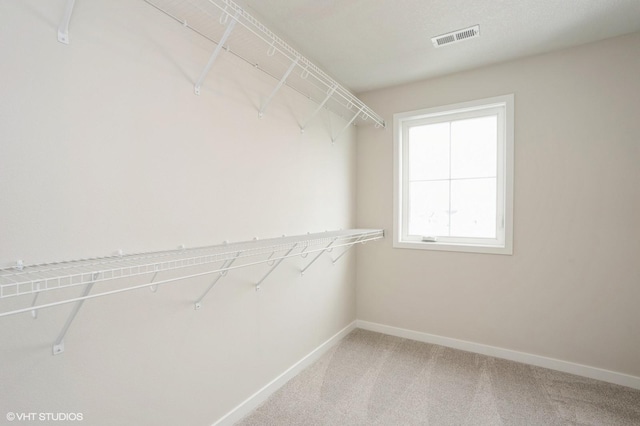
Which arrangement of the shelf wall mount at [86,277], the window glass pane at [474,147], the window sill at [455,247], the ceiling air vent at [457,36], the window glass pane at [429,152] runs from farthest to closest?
the window glass pane at [429,152] < the window glass pane at [474,147] < the window sill at [455,247] < the ceiling air vent at [457,36] < the shelf wall mount at [86,277]

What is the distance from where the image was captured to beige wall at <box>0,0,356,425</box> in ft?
3.12

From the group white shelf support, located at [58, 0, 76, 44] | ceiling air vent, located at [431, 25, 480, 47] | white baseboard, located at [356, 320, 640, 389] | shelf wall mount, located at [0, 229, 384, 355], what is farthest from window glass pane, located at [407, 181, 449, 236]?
white shelf support, located at [58, 0, 76, 44]

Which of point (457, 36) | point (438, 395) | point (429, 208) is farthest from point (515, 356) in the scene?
point (457, 36)

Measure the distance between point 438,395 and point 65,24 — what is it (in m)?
2.56

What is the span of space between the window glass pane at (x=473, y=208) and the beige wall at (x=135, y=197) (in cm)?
157

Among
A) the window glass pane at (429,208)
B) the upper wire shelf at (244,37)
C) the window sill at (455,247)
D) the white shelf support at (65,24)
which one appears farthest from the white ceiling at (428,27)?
the window sill at (455,247)

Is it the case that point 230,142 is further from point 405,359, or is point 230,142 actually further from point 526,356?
point 526,356

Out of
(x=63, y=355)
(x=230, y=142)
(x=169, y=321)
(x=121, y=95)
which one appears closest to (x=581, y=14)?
(x=230, y=142)

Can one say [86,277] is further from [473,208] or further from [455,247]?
[473,208]

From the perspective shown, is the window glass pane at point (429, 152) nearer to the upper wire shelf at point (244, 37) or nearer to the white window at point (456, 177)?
the white window at point (456, 177)

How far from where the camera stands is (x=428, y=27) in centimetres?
188

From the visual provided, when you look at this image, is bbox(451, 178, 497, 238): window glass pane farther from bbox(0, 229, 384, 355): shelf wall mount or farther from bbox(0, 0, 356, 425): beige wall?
bbox(0, 229, 384, 355): shelf wall mount

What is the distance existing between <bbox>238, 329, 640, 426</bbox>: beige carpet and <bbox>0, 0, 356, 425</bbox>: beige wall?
13.4 inches

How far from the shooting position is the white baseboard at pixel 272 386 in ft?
5.41
